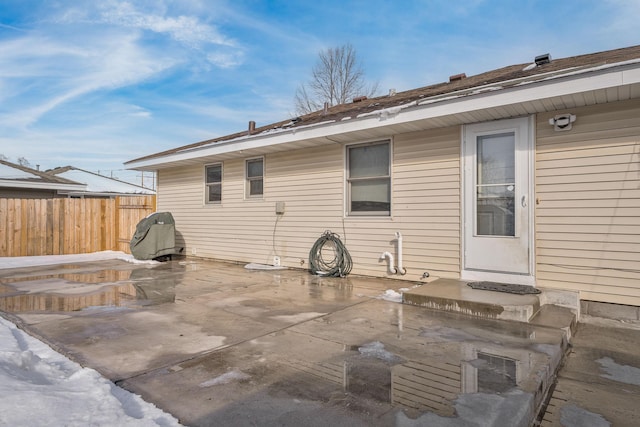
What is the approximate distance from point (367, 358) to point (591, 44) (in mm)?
10966

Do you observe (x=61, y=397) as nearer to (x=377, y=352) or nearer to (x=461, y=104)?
(x=377, y=352)

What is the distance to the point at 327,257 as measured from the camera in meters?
6.62

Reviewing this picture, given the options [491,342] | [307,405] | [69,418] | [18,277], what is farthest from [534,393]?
[18,277]

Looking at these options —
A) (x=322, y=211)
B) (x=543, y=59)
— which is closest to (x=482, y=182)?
(x=543, y=59)

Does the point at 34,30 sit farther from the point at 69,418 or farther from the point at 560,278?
the point at 560,278

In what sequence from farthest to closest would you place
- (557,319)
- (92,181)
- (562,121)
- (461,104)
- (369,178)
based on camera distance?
(92,181) → (369,178) → (461,104) → (562,121) → (557,319)

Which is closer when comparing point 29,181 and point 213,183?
point 213,183

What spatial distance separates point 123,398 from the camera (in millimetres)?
2020

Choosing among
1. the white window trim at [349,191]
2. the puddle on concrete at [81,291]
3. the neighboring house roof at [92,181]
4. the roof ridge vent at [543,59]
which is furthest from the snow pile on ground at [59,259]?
the neighboring house roof at [92,181]

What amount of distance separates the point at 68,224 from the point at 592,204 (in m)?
11.6

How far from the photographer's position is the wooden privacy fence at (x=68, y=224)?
9195mm

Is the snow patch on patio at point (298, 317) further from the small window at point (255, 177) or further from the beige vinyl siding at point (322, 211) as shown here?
the small window at point (255, 177)

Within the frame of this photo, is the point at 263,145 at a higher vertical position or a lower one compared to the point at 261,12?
lower

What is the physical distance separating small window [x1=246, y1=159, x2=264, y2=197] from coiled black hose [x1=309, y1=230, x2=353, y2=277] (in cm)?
205
